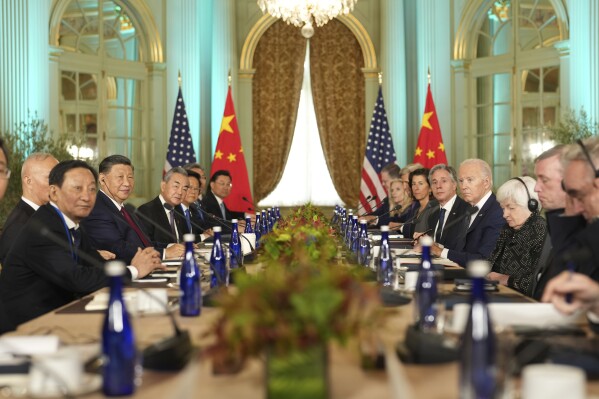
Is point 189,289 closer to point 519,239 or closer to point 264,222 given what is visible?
point 519,239

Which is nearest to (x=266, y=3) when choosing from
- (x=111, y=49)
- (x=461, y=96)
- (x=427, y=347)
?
(x=111, y=49)

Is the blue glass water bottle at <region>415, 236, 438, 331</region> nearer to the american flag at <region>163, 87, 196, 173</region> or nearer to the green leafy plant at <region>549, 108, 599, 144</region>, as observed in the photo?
the green leafy plant at <region>549, 108, 599, 144</region>

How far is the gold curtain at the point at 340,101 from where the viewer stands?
12617mm

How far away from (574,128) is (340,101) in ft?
15.4

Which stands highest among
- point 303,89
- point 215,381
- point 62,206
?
point 303,89

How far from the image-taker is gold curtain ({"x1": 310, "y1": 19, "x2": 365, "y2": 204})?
1262 cm

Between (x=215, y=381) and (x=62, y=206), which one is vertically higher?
(x=62, y=206)

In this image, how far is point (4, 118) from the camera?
884 cm

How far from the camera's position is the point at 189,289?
265 cm

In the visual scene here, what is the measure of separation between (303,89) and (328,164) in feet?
4.20

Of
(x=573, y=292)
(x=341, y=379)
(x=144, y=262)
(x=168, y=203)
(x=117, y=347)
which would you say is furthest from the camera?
(x=168, y=203)

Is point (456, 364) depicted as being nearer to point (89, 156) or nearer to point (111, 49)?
point (89, 156)

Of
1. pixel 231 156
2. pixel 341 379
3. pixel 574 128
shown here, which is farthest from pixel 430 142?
pixel 341 379

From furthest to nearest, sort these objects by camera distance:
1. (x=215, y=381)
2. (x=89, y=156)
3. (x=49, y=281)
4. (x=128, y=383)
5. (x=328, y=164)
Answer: (x=328, y=164), (x=89, y=156), (x=49, y=281), (x=215, y=381), (x=128, y=383)
